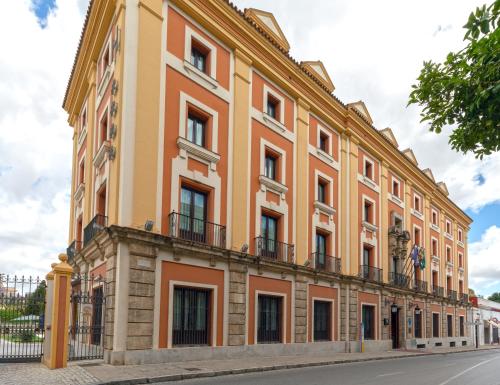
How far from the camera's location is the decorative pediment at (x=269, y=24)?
21.8m

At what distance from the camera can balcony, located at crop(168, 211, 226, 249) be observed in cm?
1630

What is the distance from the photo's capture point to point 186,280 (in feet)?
54.2

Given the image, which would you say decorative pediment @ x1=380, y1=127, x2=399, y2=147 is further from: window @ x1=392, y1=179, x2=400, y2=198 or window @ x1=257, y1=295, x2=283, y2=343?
window @ x1=257, y1=295, x2=283, y2=343

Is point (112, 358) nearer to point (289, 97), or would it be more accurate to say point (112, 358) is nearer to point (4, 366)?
point (4, 366)

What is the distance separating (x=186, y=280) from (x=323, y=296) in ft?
29.7

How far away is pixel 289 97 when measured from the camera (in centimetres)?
2345

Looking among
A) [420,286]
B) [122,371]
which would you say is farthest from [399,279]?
[122,371]

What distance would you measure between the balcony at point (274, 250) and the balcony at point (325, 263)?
5.45 feet

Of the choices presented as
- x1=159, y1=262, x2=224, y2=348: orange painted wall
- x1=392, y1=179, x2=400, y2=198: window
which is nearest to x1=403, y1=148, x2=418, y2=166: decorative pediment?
x1=392, y1=179, x2=400, y2=198: window

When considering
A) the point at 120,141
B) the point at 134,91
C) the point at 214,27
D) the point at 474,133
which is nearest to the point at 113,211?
the point at 120,141

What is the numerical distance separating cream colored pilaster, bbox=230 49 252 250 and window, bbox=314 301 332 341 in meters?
6.13

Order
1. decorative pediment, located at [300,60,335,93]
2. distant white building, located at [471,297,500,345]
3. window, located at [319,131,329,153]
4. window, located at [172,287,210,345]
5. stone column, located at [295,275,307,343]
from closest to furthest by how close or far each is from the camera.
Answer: window, located at [172,287,210,345]
stone column, located at [295,275,307,343]
decorative pediment, located at [300,60,335,93]
window, located at [319,131,329,153]
distant white building, located at [471,297,500,345]

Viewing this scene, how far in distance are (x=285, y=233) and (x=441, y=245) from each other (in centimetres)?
2505

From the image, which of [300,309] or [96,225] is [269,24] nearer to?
[96,225]
